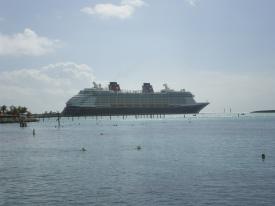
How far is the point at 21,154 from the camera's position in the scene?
59.5 m

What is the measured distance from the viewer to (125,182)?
35938 millimetres

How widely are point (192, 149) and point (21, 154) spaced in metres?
20.8

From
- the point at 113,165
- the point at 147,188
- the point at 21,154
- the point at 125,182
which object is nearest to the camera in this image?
the point at 147,188

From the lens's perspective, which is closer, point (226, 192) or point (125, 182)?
point (226, 192)

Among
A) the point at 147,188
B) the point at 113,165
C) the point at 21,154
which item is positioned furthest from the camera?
the point at 21,154

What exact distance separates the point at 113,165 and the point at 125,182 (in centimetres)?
1027

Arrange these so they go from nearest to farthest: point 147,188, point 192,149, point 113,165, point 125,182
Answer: point 147,188 < point 125,182 < point 113,165 < point 192,149

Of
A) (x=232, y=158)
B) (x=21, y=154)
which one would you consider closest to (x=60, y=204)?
(x=232, y=158)

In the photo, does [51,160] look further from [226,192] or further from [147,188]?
[226,192]

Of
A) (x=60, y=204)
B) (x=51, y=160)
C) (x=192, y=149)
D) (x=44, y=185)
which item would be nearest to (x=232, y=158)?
(x=192, y=149)

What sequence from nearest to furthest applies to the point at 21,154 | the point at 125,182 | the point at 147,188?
1. the point at 147,188
2. the point at 125,182
3. the point at 21,154

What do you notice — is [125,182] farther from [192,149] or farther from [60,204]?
[192,149]

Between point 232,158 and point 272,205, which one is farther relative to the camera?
point 232,158

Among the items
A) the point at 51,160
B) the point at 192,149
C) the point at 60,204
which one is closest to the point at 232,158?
the point at 192,149
